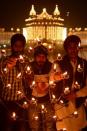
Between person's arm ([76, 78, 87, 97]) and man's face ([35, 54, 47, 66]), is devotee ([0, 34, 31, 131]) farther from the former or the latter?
person's arm ([76, 78, 87, 97])

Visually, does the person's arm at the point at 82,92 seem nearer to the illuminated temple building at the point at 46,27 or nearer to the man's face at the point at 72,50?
the man's face at the point at 72,50

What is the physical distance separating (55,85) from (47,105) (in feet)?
0.91

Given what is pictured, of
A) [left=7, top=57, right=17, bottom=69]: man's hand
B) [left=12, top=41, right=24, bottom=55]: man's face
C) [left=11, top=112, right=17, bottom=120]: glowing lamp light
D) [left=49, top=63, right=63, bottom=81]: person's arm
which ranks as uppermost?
[left=12, top=41, right=24, bottom=55]: man's face

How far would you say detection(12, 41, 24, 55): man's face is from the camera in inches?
258

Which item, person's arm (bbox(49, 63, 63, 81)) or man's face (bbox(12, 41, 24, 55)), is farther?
man's face (bbox(12, 41, 24, 55))

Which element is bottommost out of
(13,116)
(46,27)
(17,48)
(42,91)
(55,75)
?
(46,27)

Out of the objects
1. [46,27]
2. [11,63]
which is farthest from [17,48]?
[46,27]

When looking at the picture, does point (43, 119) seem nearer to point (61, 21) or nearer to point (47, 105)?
point (47, 105)

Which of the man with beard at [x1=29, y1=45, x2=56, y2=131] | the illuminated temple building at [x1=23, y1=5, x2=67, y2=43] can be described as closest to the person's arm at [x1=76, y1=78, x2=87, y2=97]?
the man with beard at [x1=29, y1=45, x2=56, y2=131]

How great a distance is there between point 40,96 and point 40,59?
45 centimetres

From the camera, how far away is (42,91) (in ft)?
21.6

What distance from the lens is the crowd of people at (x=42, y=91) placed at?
21.1 feet

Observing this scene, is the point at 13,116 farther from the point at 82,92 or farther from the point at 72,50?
the point at 72,50

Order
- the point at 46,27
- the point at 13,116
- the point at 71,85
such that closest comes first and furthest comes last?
1. the point at 13,116
2. the point at 71,85
3. the point at 46,27
